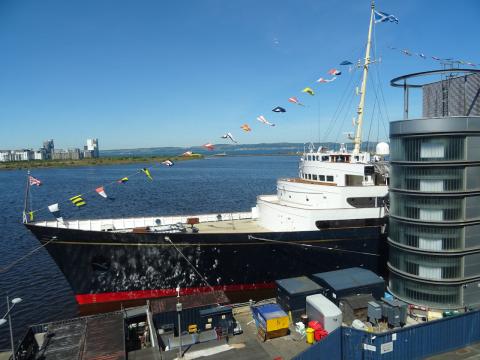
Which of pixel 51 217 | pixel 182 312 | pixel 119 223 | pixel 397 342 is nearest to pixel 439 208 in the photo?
pixel 397 342

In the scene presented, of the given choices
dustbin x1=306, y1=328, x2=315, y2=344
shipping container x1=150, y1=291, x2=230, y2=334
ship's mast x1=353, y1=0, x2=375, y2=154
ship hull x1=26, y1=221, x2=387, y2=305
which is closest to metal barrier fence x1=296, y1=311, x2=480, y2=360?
dustbin x1=306, y1=328, x2=315, y2=344

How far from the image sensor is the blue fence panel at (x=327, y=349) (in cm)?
1256

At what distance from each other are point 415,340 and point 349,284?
14.3 feet

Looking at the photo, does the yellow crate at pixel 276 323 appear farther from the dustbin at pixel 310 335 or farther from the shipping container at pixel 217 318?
the shipping container at pixel 217 318

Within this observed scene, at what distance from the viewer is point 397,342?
42.3 ft

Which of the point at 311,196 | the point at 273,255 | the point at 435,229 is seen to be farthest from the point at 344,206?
the point at 435,229

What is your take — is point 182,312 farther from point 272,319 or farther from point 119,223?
point 119,223

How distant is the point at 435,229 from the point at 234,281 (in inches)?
536

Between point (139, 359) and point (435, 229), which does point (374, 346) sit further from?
point (139, 359)

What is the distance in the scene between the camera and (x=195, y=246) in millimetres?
22672

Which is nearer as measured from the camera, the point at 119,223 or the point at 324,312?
the point at 324,312

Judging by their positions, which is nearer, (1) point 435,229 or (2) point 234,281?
(1) point 435,229

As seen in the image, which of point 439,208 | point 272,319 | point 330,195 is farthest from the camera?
point 330,195

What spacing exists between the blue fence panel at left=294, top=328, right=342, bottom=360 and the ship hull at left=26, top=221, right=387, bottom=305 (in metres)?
10.1
